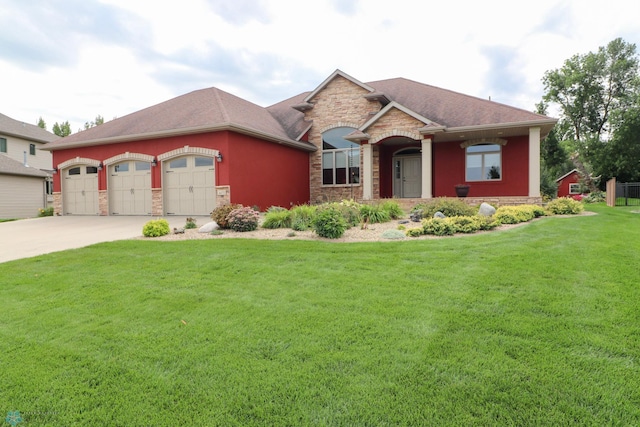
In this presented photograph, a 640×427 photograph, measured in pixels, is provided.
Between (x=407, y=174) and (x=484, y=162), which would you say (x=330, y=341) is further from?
(x=407, y=174)

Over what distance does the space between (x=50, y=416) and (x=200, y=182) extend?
1242 centimetres

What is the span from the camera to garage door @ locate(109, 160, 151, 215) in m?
15.3

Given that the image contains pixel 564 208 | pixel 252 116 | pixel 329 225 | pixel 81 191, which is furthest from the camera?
pixel 81 191

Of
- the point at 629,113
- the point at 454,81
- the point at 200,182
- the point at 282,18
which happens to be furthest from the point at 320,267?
the point at 629,113

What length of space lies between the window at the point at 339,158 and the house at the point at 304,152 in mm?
50

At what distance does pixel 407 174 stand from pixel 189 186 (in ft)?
33.0

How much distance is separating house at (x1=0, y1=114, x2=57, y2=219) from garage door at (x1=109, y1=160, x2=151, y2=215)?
741 cm

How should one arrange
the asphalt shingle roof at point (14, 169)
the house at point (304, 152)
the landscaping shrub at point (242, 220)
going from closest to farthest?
the landscaping shrub at point (242, 220) → the house at point (304, 152) → the asphalt shingle roof at point (14, 169)

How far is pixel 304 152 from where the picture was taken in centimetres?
1789

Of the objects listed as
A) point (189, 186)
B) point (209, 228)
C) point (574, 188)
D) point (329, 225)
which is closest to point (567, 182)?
point (574, 188)

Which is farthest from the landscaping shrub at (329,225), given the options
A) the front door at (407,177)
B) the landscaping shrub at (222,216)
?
the front door at (407,177)

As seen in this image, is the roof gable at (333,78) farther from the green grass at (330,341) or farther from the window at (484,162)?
the green grass at (330,341)

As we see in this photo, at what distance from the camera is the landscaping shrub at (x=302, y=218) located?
9172mm

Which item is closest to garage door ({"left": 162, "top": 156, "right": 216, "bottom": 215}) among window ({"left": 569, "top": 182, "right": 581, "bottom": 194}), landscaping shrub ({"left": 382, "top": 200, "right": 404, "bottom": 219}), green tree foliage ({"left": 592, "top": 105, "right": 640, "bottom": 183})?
landscaping shrub ({"left": 382, "top": 200, "right": 404, "bottom": 219})
